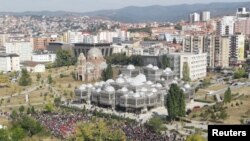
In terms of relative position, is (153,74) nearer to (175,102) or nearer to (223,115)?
(175,102)

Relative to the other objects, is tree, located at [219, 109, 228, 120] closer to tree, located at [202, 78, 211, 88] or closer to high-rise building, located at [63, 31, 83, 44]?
tree, located at [202, 78, 211, 88]

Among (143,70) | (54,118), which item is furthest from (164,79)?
(54,118)

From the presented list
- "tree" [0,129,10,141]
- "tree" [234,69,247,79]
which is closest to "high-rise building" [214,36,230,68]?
"tree" [234,69,247,79]

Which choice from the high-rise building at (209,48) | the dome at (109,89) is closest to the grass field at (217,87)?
the high-rise building at (209,48)

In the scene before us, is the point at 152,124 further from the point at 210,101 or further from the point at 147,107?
the point at 210,101

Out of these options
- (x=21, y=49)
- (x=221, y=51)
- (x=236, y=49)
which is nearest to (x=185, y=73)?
(x=221, y=51)

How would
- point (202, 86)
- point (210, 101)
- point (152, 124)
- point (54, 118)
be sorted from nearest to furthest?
point (152, 124), point (54, 118), point (210, 101), point (202, 86)
